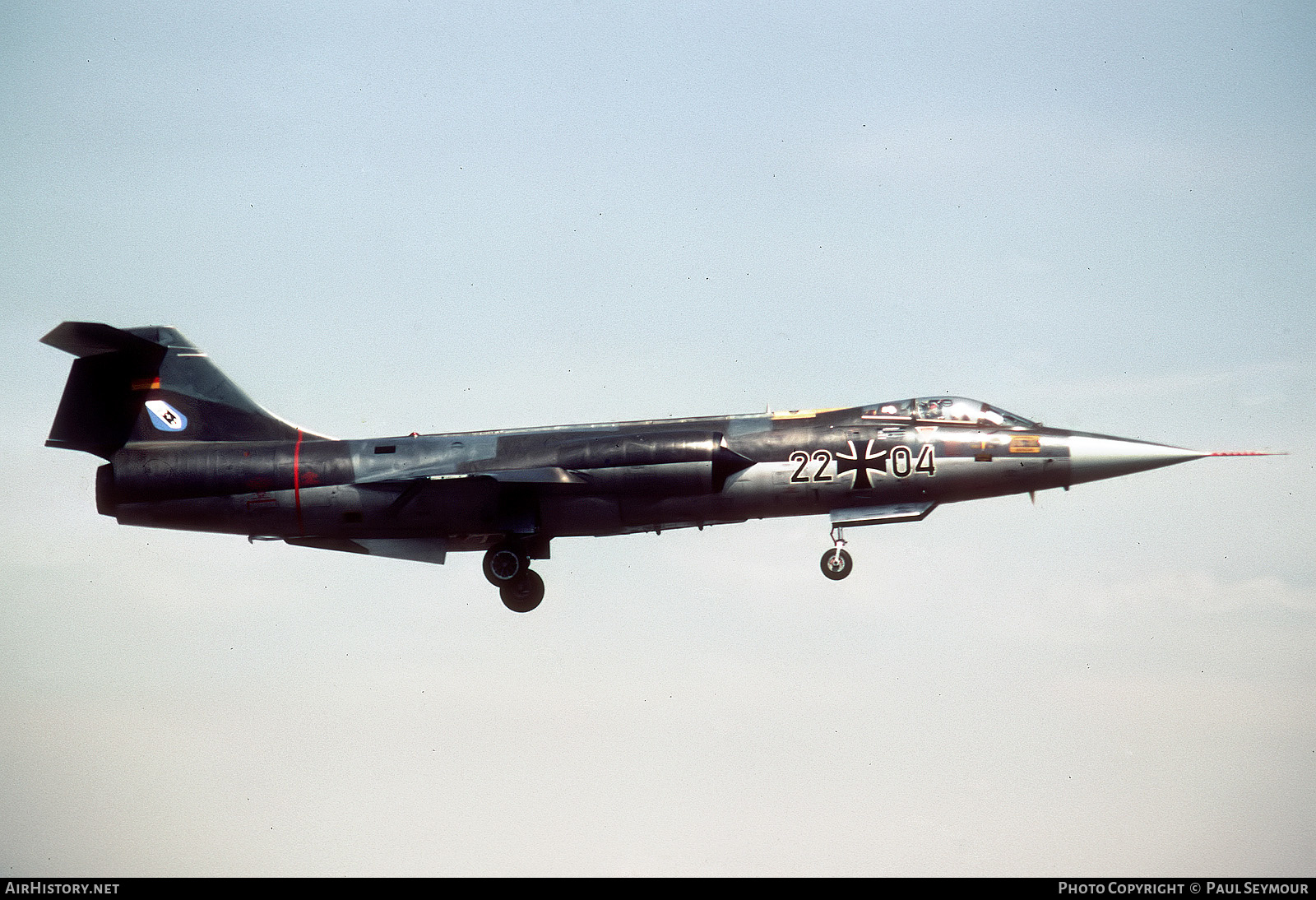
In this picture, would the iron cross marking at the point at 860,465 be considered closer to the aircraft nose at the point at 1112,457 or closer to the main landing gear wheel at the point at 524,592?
the aircraft nose at the point at 1112,457

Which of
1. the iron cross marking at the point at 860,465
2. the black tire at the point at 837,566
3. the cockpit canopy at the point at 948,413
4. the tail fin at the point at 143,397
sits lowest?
the black tire at the point at 837,566

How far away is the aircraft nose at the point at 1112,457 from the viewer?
30781mm

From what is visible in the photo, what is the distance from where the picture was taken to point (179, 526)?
109 ft

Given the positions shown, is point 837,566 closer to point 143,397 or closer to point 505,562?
point 505,562

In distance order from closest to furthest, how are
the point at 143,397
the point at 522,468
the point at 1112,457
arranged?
1. the point at 1112,457
2. the point at 522,468
3. the point at 143,397

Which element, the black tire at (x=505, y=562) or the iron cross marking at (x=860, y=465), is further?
the black tire at (x=505, y=562)

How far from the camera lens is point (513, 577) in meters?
32.5

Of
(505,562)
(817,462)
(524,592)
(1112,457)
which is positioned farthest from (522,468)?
(1112,457)

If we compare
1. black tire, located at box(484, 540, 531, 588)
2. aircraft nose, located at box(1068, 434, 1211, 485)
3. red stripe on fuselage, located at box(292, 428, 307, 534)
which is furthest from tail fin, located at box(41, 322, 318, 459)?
aircraft nose, located at box(1068, 434, 1211, 485)

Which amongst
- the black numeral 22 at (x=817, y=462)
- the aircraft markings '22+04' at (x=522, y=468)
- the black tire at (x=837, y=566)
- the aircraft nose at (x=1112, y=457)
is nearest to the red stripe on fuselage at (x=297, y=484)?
the aircraft markings '22+04' at (x=522, y=468)

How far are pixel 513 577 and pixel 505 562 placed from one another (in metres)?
0.38

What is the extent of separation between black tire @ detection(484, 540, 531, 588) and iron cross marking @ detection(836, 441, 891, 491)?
6.73 meters

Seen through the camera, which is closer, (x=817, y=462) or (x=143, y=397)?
(x=817, y=462)
